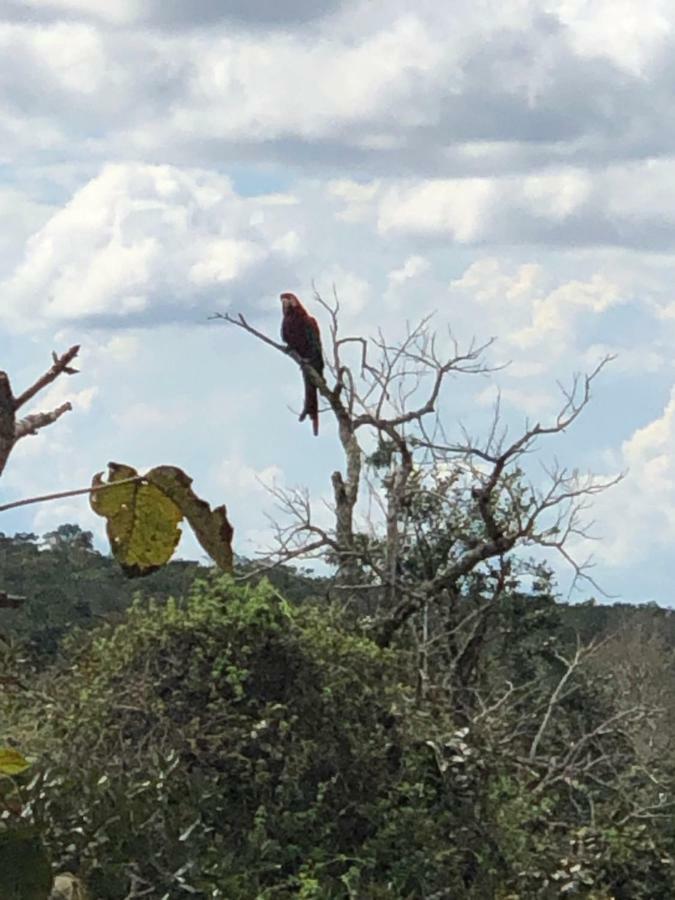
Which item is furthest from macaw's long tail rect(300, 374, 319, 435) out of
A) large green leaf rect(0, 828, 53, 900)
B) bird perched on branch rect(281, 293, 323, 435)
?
large green leaf rect(0, 828, 53, 900)

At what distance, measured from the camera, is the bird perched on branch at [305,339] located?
409 inches

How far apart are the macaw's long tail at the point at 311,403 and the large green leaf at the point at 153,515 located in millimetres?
9110

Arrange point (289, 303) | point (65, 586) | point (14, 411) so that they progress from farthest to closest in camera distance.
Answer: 1. point (65, 586)
2. point (289, 303)
3. point (14, 411)

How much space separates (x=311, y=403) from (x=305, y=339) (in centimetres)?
39

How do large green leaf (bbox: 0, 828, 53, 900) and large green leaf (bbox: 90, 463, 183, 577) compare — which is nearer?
large green leaf (bbox: 0, 828, 53, 900)

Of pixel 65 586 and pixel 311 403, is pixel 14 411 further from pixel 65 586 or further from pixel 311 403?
pixel 65 586

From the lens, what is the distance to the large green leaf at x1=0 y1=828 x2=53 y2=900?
105 cm

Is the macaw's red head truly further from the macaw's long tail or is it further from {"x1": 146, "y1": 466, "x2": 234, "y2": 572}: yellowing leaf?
{"x1": 146, "y1": 466, "x2": 234, "y2": 572}: yellowing leaf

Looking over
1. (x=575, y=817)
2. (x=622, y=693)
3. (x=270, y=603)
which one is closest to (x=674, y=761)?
(x=622, y=693)

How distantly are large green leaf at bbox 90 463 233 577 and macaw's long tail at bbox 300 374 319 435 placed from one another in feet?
29.9

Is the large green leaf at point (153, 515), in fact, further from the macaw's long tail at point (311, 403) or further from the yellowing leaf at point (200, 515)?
the macaw's long tail at point (311, 403)

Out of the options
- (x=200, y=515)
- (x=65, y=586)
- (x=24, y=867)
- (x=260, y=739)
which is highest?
(x=65, y=586)

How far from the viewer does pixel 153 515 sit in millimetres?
1200

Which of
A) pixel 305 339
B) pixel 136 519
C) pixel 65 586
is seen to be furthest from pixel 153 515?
pixel 65 586
